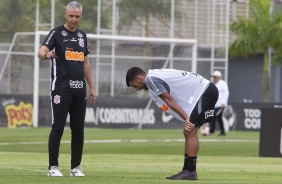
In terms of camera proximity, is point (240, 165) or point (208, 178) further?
point (240, 165)

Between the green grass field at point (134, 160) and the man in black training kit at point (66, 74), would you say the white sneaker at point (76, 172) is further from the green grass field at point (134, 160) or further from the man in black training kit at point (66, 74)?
the green grass field at point (134, 160)

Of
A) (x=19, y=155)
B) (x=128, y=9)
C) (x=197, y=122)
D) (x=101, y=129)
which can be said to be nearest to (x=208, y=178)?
(x=197, y=122)

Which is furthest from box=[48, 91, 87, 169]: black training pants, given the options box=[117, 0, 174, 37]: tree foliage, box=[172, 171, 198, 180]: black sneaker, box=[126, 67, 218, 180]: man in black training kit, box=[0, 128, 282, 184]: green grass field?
box=[117, 0, 174, 37]: tree foliage

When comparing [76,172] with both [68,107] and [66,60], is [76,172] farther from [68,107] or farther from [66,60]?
[66,60]

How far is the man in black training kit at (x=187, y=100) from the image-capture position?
13422 mm

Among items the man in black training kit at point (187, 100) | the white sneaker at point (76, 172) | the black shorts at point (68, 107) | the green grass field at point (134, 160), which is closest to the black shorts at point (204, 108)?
A: the man in black training kit at point (187, 100)

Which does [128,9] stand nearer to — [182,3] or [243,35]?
[182,3]

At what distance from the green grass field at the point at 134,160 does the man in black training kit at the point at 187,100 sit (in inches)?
17.3

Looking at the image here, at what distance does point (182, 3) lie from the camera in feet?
138

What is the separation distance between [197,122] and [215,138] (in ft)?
62.8

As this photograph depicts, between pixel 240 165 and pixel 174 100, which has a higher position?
pixel 174 100

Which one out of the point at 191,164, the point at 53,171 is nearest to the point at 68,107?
the point at 53,171

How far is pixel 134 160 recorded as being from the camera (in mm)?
19156

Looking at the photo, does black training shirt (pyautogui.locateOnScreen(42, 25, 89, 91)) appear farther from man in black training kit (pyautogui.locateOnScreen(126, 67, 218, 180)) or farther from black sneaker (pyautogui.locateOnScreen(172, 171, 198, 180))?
black sneaker (pyautogui.locateOnScreen(172, 171, 198, 180))
